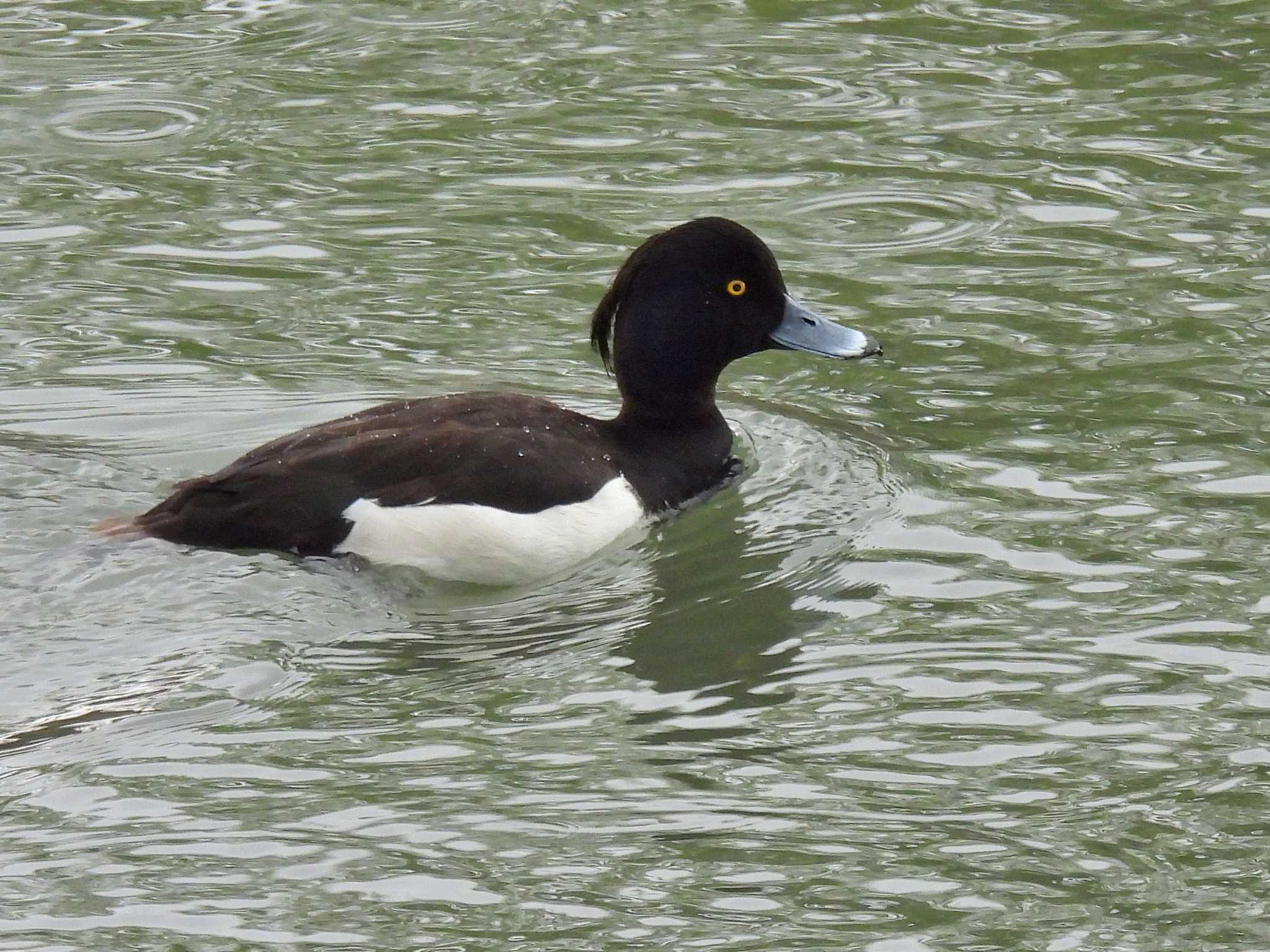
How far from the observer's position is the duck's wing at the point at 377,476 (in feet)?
23.7

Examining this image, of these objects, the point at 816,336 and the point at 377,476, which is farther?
the point at 816,336

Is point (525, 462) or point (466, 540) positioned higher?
point (525, 462)

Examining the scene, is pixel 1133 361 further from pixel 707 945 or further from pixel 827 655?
pixel 707 945

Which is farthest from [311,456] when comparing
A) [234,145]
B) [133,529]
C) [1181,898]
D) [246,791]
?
[234,145]

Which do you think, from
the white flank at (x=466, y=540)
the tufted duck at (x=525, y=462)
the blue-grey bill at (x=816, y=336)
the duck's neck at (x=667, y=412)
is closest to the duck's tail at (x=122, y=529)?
the tufted duck at (x=525, y=462)

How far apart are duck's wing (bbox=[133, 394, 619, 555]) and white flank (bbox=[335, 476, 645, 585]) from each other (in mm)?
32

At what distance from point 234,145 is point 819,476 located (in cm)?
421

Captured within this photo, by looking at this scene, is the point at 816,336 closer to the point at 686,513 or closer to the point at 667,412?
the point at 667,412

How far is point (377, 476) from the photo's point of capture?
287 inches

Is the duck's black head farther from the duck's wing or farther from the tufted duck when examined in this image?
the duck's wing

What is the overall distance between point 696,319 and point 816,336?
0.47m

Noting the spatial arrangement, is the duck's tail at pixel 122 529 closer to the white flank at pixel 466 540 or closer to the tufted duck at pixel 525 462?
the tufted duck at pixel 525 462

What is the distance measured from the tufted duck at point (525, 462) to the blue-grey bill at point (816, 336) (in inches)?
0.4

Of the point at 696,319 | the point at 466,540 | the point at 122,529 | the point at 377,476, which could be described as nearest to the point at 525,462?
the point at 466,540
